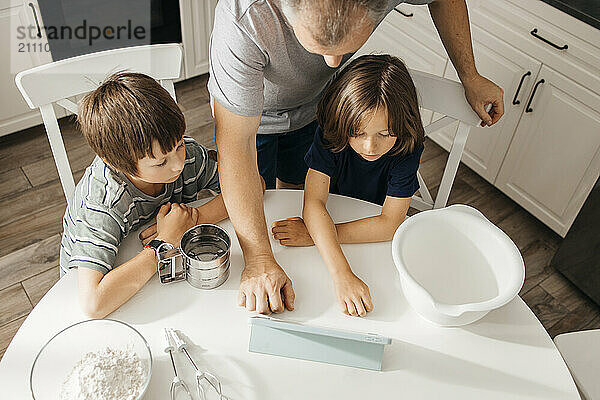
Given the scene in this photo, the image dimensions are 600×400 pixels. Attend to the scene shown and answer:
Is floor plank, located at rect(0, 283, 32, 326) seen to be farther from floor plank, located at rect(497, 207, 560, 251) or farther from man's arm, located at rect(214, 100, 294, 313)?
floor plank, located at rect(497, 207, 560, 251)

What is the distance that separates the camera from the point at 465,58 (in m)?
1.50

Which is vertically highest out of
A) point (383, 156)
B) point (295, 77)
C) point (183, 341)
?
point (295, 77)

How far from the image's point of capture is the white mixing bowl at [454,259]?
1.11 meters

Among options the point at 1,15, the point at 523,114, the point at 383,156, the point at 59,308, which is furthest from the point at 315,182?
the point at 1,15

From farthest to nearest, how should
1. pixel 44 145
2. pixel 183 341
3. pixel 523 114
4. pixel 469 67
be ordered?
pixel 44 145 < pixel 523 114 < pixel 469 67 < pixel 183 341

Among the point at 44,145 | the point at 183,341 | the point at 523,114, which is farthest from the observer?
the point at 44,145

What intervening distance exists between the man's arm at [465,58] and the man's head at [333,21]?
54cm

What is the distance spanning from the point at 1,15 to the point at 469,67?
5.77 ft

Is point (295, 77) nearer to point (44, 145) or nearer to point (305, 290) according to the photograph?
point (305, 290)

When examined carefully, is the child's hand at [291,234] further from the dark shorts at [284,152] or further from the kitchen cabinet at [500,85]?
the kitchen cabinet at [500,85]

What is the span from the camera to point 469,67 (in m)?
1.48

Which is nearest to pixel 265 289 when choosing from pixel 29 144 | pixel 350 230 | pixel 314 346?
pixel 314 346

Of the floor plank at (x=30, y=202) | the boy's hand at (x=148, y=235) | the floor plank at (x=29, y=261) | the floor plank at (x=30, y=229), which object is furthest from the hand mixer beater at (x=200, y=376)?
the floor plank at (x=30, y=202)

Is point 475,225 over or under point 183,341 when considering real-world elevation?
over
